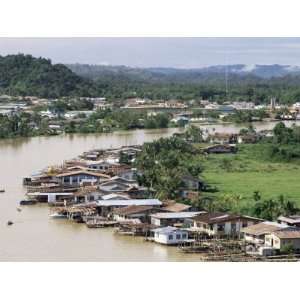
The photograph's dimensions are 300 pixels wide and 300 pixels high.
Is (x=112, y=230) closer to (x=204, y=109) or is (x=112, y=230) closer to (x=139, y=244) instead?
(x=139, y=244)

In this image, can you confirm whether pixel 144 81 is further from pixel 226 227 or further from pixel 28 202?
pixel 226 227

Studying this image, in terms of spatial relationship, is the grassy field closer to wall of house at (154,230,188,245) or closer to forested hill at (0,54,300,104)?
forested hill at (0,54,300,104)

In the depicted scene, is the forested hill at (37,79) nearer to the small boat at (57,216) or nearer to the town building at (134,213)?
the small boat at (57,216)

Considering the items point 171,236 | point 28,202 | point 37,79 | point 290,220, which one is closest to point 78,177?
point 28,202

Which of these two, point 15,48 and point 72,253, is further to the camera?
point 15,48

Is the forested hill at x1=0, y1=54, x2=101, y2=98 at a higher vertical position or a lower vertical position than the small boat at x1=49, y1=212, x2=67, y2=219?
higher

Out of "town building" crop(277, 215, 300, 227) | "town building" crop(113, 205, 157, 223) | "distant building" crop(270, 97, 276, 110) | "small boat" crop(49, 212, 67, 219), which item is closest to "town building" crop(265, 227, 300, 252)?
"town building" crop(277, 215, 300, 227)

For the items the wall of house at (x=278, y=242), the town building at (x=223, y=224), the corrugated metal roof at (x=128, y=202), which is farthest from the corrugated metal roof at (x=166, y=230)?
the corrugated metal roof at (x=128, y=202)
